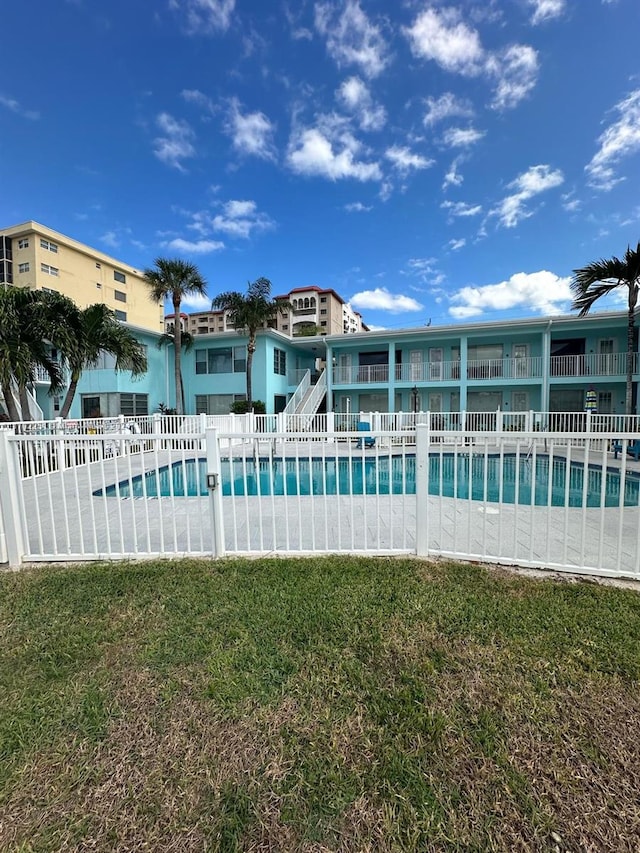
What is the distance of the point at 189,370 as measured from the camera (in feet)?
73.8

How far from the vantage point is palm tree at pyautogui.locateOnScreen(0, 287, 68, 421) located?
355 inches

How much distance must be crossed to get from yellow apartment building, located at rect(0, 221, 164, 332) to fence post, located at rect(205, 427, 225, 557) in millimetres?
28404

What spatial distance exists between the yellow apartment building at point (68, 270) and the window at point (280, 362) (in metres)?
12.0

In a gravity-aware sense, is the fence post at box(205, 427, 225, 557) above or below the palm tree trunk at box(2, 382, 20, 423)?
below

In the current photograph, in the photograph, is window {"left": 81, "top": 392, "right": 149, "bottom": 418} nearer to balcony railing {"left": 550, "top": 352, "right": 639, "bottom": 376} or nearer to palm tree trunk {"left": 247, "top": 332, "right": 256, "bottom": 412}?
palm tree trunk {"left": 247, "top": 332, "right": 256, "bottom": 412}

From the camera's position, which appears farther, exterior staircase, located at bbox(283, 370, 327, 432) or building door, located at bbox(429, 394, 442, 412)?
building door, located at bbox(429, 394, 442, 412)

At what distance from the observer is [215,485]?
371cm

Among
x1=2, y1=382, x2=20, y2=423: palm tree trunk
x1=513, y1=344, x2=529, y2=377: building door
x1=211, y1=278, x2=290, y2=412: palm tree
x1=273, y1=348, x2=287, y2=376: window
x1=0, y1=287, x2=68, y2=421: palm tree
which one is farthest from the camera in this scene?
x1=273, y1=348, x2=287, y2=376: window

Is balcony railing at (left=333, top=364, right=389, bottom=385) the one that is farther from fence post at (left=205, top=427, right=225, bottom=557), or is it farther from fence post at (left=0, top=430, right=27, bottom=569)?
fence post at (left=0, top=430, right=27, bottom=569)

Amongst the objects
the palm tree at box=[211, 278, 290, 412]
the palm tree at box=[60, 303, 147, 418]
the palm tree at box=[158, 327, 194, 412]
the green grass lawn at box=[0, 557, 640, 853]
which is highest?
the palm tree at box=[211, 278, 290, 412]

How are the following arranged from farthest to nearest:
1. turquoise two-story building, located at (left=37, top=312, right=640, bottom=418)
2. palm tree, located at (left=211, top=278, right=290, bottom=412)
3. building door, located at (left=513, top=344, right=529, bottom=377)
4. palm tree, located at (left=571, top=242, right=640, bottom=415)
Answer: palm tree, located at (left=211, top=278, right=290, bottom=412) < building door, located at (left=513, top=344, right=529, bottom=377) < turquoise two-story building, located at (left=37, top=312, right=640, bottom=418) < palm tree, located at (left=571, top=242, right=640, bottom=415)

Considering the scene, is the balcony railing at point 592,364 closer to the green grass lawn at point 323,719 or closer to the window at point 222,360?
the window at point 222,360

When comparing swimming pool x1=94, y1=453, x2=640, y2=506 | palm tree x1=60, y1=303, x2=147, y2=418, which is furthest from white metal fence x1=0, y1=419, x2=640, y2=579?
palm tree x1=60, y1=303, x2=147, y2=418

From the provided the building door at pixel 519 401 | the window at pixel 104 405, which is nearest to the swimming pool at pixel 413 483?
the building door at pixel 519 401
